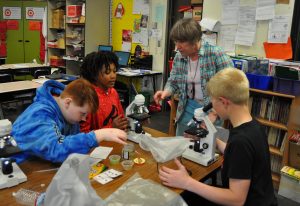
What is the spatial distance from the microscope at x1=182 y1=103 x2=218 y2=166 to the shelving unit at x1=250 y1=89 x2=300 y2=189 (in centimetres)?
153

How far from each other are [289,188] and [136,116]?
71.0 inches

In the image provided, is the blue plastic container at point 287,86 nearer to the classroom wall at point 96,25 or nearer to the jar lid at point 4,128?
the jar lid at point 4,128

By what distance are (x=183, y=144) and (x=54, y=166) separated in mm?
644

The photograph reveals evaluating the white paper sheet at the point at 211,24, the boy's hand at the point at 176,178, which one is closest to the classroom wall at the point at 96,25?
the white paper sheet at the point at 211,24

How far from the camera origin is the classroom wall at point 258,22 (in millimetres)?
3264

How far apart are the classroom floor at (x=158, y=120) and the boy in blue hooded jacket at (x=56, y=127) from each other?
1754mm

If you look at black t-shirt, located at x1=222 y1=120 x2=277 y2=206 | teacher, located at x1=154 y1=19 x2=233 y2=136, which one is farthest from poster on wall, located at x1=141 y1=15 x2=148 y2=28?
black t-shirt, located at x1=222 y1=120 x2=277 y2=206

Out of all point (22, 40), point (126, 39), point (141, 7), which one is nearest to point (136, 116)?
point (141, 7)

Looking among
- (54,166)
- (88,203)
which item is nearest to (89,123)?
(54,166)

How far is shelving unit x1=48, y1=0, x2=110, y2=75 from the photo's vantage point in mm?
5477

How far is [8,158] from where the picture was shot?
1.27 metres

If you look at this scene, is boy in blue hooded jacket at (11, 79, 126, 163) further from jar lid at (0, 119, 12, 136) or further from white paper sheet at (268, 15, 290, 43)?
white paper sheet at (268, 15, 290, 43)

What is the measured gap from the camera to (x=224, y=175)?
1.29m

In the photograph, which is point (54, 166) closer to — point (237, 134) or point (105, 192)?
point (105, 192)
